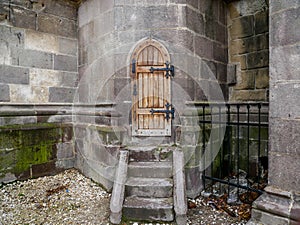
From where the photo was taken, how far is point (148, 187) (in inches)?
110

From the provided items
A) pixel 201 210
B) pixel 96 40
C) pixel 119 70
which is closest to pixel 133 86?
pixel 119 70

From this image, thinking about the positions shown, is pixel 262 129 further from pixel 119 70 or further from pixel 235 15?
pixel 119 70

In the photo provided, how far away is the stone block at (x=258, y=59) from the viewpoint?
3762 mm

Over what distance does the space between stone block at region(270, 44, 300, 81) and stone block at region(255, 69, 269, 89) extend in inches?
63.2

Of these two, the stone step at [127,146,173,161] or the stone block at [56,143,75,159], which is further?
the stone block at [56,143,75,159]

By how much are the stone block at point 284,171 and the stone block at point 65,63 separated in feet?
12.3

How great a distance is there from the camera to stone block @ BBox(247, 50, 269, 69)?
12.3 feet

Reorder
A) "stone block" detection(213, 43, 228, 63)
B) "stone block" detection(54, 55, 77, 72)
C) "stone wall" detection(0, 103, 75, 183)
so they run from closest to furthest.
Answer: "stone wall" detection(0, 103, 75, 183), "stone block" detection(213, 43, 228, 63), "stone block" detection(54, 55, 77, 72)

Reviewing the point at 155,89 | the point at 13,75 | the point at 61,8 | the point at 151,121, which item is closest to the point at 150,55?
the point at 155,89

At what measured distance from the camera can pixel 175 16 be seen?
3.22 meters

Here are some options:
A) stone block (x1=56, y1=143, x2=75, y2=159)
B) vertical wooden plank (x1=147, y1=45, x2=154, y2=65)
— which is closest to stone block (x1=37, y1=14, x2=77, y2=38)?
vertical wooden plank (x1=147, y1=45, x2=154, y2=65)

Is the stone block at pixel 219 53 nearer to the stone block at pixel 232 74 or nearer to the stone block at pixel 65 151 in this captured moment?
the stone block at pixel 232 74

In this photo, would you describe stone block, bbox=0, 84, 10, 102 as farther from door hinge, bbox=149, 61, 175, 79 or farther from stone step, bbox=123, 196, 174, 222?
stone step, bbox=123, 196, 174, 222

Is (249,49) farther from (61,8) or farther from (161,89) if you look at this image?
(61,8)
